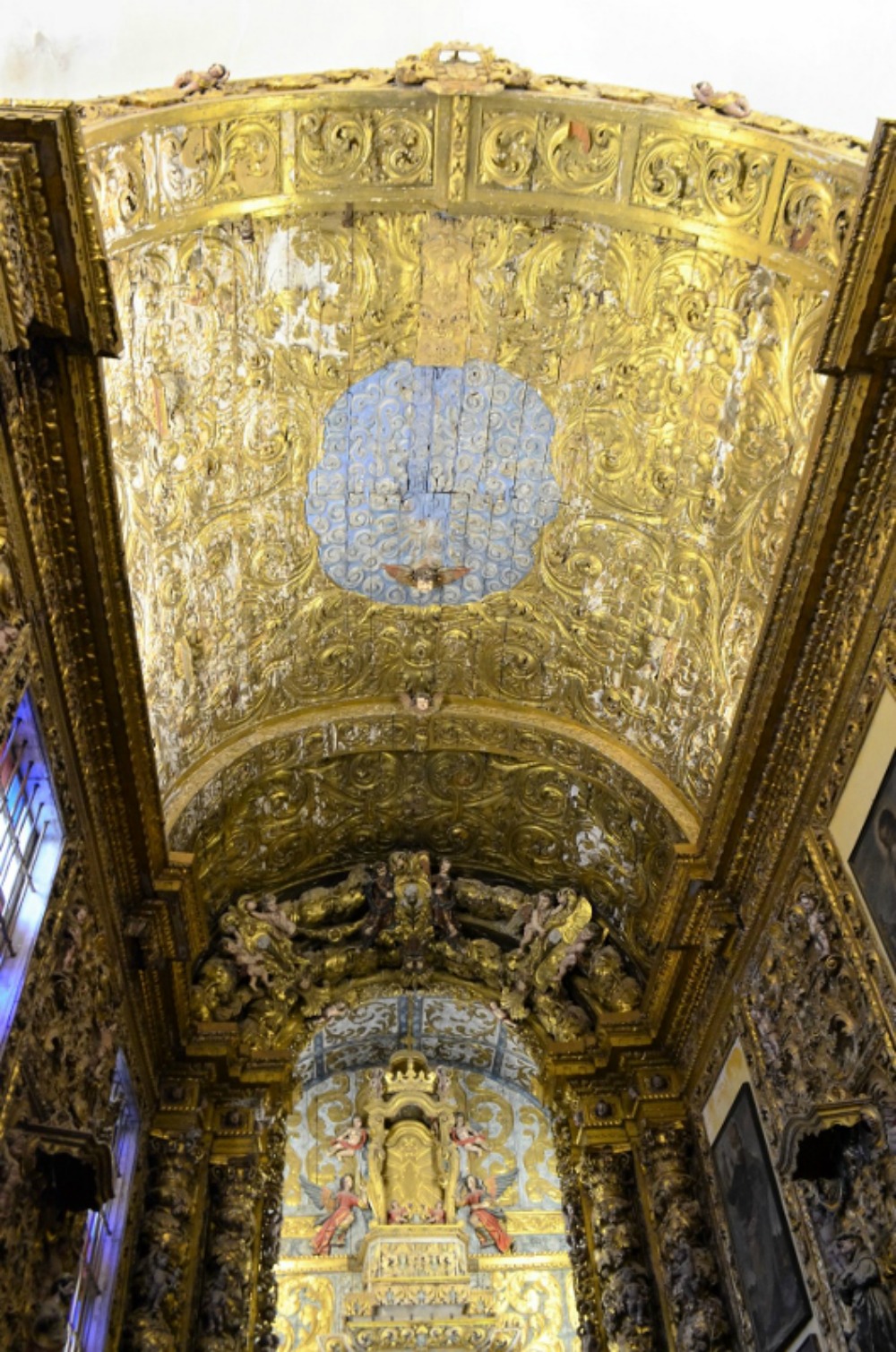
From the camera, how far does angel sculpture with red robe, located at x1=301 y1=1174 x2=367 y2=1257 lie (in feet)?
41.0

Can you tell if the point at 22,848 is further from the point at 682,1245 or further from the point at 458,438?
the point at 682,1245

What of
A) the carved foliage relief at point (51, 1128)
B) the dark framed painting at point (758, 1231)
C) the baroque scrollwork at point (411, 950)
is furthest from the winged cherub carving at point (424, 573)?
the dark framed painting at point (758, 1231)

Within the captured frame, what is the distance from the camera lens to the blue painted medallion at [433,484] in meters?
→ 8.80

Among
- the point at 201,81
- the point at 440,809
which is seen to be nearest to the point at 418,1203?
the point at 440,809

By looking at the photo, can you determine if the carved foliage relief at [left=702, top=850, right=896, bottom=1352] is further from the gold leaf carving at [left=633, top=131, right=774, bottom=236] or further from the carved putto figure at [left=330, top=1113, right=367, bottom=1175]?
the carved putto figure at [left=330, top=1113, right=367, bottom=1175]

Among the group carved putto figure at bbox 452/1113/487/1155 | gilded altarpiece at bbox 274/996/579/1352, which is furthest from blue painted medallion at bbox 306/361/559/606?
carved putto figure at bbox 452/1113/487/1155

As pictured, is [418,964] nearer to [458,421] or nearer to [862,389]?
[458,421]

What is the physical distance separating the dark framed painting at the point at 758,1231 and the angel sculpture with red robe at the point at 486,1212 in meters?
4.72

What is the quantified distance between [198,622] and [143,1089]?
3789 millimetres

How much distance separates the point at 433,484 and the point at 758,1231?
6.11 meters

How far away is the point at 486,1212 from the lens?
12789mm

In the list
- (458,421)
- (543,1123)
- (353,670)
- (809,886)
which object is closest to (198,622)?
(353,670)

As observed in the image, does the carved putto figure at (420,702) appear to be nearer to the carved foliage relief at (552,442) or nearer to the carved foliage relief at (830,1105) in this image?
the carved foliage relief at (552,442)

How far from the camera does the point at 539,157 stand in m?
7.75
